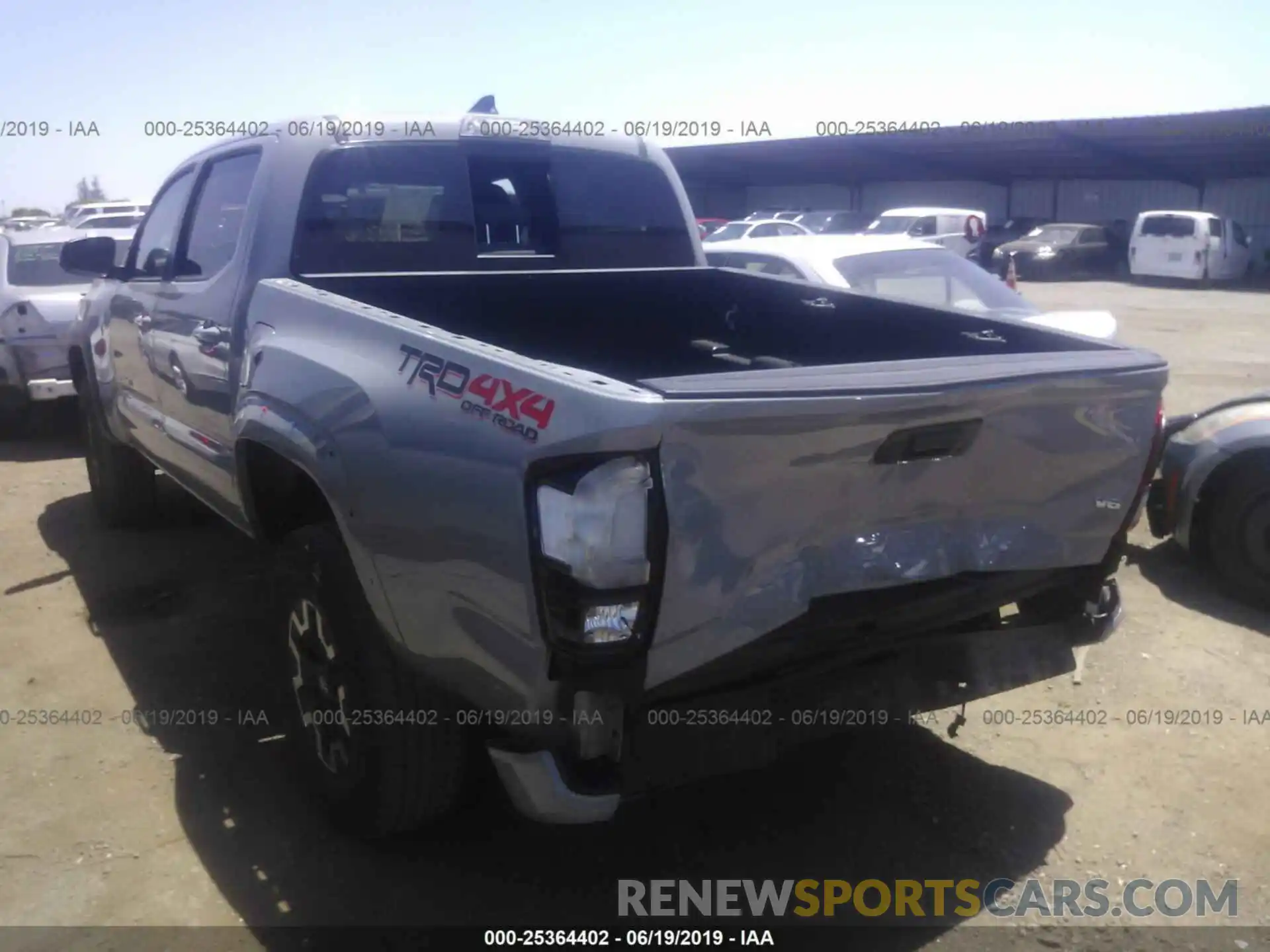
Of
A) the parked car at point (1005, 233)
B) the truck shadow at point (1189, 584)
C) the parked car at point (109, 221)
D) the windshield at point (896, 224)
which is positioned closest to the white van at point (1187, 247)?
the parked car at point (1005, 233)

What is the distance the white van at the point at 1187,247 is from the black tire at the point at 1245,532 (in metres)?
22.9

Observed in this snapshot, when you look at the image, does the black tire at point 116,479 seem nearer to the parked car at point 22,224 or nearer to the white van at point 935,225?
the parked car at point 22,224

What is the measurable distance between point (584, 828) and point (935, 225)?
24.9 meters

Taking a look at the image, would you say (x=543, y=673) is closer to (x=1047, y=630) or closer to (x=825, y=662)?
→ (x=825, y=662)

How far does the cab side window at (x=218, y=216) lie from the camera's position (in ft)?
14.3

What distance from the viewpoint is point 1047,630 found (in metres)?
3.22

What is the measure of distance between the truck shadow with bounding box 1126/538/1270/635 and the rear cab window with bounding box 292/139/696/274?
2.61 meters

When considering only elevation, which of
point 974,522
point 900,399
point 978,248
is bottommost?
point 978,248

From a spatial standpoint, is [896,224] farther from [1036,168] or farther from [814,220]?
[1036,168]

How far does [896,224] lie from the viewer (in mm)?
26656

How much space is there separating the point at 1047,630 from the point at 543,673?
1537 millimetres

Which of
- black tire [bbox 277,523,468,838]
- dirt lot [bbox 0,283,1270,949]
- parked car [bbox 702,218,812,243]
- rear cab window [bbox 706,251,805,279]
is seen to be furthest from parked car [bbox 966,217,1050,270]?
black tire [bbox 277,523,468,838]

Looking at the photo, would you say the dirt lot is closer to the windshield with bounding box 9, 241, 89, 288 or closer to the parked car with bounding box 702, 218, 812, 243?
the windshield with bounding box 9, 241, 89, 288

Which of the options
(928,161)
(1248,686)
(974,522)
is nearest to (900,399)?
(974,522)
